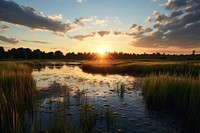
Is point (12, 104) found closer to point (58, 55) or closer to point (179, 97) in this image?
point (179, 97)

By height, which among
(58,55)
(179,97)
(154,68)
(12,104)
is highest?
(58,55)

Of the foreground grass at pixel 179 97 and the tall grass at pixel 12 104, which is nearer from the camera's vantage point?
the tall grass at pixel 12 104

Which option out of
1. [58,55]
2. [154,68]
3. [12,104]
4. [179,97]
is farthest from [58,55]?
[179,97]

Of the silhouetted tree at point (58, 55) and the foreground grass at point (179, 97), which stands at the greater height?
the silhouetted tree at point (58, 55)

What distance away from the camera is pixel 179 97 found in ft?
38.3

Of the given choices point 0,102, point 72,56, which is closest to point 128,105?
point 0,102

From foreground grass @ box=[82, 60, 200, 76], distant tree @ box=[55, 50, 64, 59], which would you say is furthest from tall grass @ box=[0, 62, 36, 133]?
distant tree @ box=[55, 50, 64, 59]

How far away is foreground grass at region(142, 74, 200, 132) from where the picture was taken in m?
9.43

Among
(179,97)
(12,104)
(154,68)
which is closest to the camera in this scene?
(12,104)

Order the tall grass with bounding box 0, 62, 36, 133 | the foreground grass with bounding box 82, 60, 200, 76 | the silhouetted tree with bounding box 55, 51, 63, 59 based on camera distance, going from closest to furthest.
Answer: the tall grass with bounding box 0, 62, 36, 133 → the foreground grass with bounding box 82, 60, 200, 76 → the silhouetted tree with bounding box 55, 51, 63, 59

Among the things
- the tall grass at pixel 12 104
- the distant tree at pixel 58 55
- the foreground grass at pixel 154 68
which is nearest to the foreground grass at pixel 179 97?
the tall grass at pixel 12 104

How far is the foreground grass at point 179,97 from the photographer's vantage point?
9.43m

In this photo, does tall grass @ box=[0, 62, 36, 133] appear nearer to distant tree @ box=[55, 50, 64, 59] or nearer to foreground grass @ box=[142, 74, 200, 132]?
foreground grass @ box=[142, 74, 200, 132]

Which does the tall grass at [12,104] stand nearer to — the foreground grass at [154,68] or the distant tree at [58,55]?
the foreground grass at [154,68]
